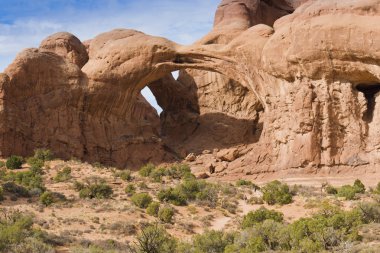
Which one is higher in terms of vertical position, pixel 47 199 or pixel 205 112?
pixel 205 112

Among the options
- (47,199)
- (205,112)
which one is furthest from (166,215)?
(205,112)

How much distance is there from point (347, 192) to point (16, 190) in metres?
13.6

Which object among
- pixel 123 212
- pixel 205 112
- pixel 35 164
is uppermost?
pixel 205 112

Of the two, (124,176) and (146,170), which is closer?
(124,176)

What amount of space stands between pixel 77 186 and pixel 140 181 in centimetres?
422

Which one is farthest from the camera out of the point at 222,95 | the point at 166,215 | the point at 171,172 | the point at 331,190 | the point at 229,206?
the point at 222,95

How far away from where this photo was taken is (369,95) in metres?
35.2

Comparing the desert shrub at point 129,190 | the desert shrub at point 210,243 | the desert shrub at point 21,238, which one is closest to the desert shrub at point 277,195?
the desert shrub at point 129,190

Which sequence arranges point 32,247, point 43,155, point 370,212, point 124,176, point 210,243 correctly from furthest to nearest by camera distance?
point 43,155 → point 124,176 → point 370,212 → point 210,243 → point 32,247

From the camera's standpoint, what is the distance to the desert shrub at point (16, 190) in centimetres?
2809

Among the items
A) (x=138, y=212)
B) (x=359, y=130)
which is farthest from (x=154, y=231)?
(x=359, y=130)

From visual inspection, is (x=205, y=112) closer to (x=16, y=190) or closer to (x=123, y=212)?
(x=16, y=190)

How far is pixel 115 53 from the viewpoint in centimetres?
3947

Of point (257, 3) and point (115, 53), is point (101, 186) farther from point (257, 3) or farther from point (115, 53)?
point (257, 3)
